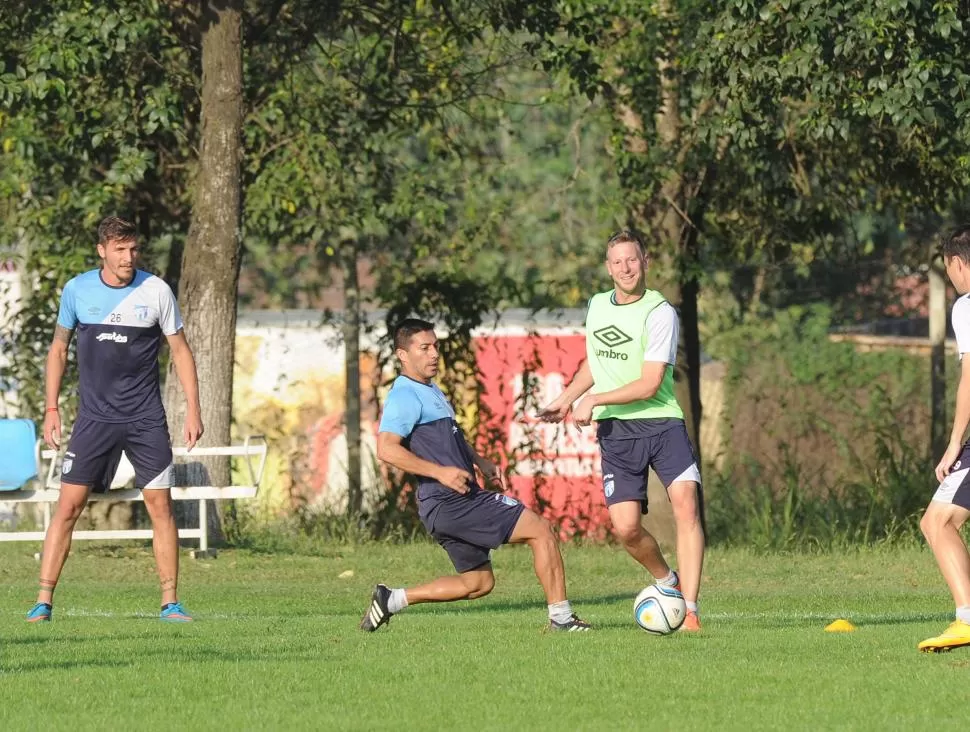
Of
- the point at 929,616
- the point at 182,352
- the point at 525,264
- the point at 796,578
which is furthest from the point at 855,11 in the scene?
the point at 525,264

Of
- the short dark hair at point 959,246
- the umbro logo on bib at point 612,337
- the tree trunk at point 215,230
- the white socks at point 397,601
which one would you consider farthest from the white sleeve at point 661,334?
the tree trunk at point 215,230

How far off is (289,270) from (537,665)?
26.5 m

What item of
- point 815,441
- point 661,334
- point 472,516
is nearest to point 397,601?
point 472,516

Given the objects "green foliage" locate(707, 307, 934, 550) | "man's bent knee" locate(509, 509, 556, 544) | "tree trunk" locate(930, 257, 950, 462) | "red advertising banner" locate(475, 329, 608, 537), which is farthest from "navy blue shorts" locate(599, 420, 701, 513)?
"tree trunk" locate(930, 257, 950, 462)

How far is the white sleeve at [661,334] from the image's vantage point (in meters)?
9.22

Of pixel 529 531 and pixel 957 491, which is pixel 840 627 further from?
pixel 529 531

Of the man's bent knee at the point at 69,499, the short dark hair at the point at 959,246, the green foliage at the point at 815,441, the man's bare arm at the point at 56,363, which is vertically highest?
the short dark hair at the point at 959,246

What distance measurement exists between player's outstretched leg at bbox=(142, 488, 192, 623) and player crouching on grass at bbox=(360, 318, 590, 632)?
4.56ft

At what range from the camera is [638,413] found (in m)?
9.42

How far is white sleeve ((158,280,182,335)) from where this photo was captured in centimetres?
1002

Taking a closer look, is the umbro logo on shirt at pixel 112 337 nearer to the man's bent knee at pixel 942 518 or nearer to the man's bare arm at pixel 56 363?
the man's bare arm at pixel 56 363

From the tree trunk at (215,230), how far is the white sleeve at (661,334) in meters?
7.02

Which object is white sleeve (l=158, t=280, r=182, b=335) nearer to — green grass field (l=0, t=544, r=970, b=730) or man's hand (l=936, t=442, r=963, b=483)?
green grass field (l=0, t=544, r=970, b=730)

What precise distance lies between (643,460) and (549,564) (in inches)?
29.0
